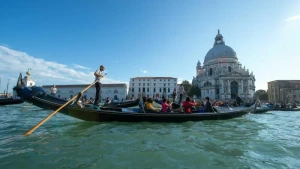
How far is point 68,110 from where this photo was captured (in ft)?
16.5

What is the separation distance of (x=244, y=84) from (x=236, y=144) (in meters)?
48.6

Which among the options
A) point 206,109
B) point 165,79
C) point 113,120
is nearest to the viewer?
point 113,120

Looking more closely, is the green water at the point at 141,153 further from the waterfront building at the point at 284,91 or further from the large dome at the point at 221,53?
the waterfront building at the point at 284,91

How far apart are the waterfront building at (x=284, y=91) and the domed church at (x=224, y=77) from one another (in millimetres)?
9335

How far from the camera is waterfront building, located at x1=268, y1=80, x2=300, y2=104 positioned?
4825 centimetres

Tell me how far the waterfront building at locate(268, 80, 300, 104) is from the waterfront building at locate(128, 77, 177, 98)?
29413mm

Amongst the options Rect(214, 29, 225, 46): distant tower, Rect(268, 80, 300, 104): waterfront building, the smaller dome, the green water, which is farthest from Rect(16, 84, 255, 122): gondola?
Rect(214, 29, 225, 46): distant tower

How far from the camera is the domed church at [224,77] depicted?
46188 millimetres

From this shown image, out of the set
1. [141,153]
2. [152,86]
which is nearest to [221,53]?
[152,86]

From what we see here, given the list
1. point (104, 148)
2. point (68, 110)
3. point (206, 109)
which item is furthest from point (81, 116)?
point (206, 109)

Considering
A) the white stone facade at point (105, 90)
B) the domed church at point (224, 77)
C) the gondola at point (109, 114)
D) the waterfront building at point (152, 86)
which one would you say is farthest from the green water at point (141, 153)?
the waterfront building at point (152, 86)

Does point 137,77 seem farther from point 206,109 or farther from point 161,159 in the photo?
point 161,159

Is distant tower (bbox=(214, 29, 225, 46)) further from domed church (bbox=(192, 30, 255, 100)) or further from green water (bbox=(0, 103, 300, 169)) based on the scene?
green water (bbox=(0, 103, 300, 169))

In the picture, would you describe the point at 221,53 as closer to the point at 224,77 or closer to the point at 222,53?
the point at 222,53
